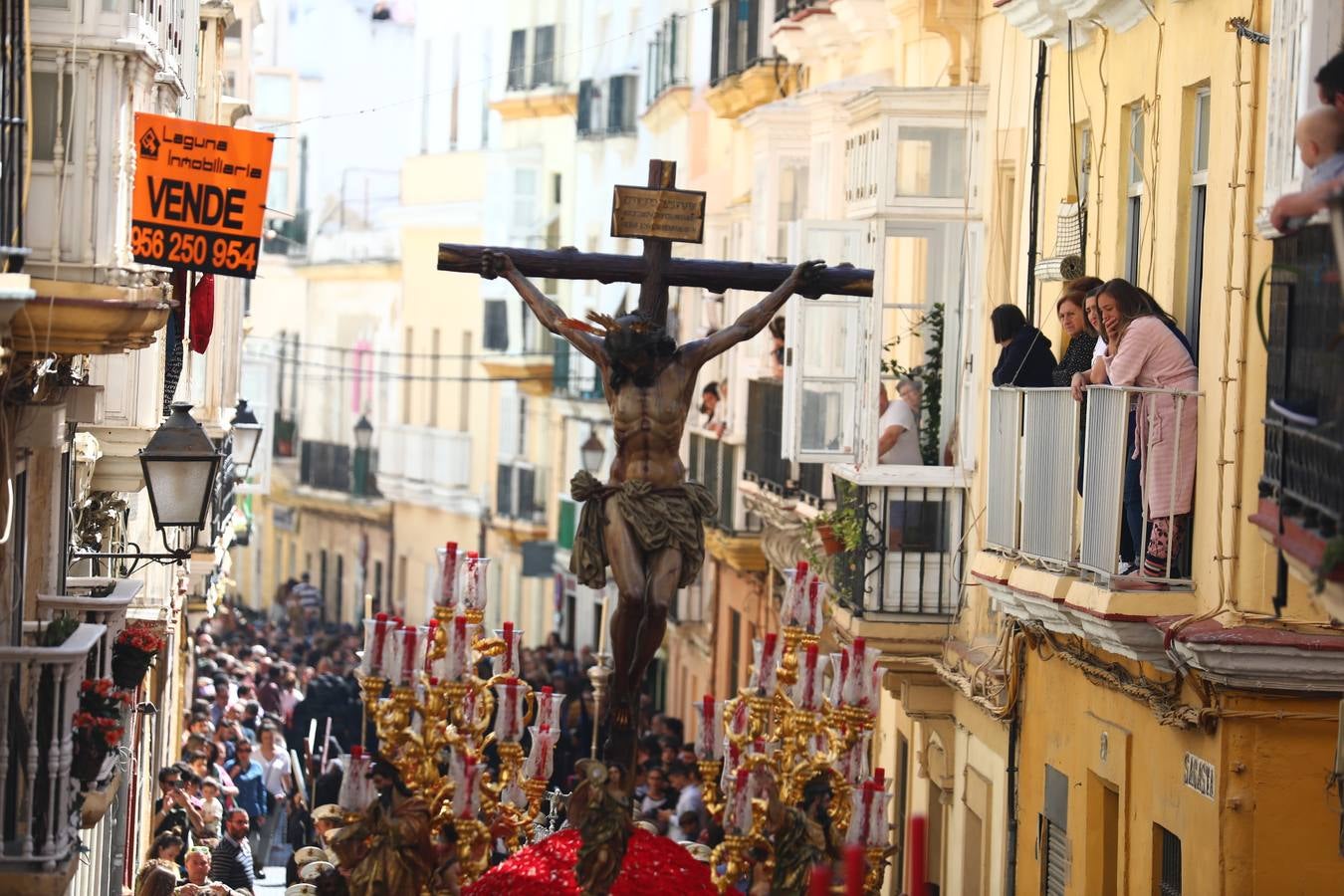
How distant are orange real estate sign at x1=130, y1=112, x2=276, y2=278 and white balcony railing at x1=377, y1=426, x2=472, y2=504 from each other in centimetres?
3411

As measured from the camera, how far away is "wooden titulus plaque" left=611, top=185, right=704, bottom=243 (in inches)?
461

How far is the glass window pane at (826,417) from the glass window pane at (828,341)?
0.12 metres

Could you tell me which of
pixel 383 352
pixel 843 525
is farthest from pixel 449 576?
pixel 383 352

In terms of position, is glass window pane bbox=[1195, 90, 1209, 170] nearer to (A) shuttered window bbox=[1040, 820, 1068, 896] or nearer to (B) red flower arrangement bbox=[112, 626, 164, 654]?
(A) shuttered window bbox=[1040, 820, 1068, 896]

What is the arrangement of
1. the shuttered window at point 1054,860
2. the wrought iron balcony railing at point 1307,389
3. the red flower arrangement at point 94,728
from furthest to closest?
the shuttered window at point 1054,860 < the red flower arrangement at point 94,728 < the wrought iron balcony railing at point 1307,389

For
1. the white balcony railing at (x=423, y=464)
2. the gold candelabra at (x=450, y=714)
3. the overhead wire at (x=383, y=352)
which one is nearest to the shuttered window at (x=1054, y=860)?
the gold candelabra at (x=450, y=714)

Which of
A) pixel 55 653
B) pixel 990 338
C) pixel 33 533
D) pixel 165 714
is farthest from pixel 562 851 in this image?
pixel 165 714

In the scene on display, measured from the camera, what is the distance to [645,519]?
11.5 metres

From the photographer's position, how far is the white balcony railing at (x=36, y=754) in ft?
40.6

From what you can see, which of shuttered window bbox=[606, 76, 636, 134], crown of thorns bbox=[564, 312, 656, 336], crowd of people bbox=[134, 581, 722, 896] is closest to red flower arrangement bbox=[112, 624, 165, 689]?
crowd of people bbox=[134, 581, 722, 896]

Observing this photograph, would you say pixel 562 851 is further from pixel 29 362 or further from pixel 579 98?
pixel 579 98

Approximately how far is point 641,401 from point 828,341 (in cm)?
1009

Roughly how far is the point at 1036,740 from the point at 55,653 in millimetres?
7173

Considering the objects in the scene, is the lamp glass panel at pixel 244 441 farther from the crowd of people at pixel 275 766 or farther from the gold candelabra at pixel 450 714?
the gold candelabra at pixel 450 714
